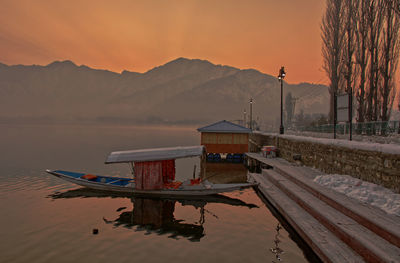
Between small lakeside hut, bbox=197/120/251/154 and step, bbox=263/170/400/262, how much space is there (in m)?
19.0

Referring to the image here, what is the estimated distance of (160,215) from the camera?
14195mm

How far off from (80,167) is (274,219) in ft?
96.5

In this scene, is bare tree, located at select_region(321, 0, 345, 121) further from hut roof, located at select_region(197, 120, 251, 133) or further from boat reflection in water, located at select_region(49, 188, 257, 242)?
boat reflection in water, located at select_region(49, 188, 257, 242)

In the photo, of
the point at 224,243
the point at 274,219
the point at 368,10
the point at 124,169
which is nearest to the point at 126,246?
the point at 224,243

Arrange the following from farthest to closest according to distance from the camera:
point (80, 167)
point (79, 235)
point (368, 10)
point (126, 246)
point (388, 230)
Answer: point (80, 167)
point (368, 10)
point (79, 235)
point (126, 246)
point (388, 230)

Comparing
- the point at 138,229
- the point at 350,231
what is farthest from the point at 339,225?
the point at 138,229

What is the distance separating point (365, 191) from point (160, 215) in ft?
33.2

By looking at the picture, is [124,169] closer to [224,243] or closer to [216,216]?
[216,216]

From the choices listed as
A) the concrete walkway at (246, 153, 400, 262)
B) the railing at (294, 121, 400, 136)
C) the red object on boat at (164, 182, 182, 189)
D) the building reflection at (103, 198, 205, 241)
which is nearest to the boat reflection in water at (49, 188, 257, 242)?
the building reflection at (103, 198, 205, 241)

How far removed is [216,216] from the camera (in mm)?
13844

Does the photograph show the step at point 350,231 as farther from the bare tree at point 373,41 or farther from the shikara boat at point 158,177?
the bare tree at point 373,41

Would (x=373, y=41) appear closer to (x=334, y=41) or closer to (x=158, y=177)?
(x=334, y=41)

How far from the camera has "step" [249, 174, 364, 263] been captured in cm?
725

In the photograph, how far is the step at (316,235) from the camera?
7254mm
